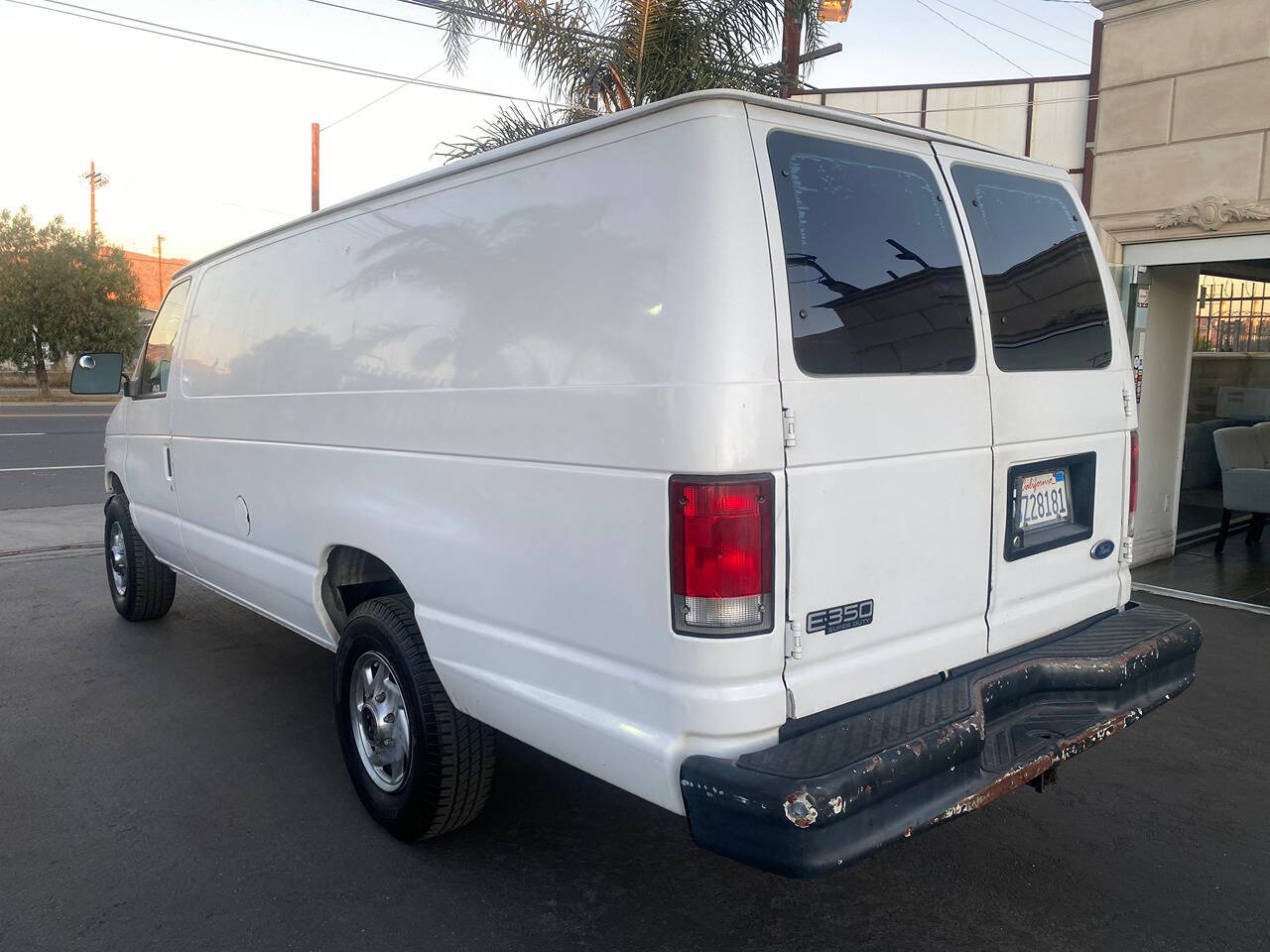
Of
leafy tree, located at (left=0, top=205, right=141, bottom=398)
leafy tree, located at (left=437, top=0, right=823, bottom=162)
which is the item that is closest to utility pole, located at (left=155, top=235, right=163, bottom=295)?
leafy tree, located at (left=0, top=205, right=141, bottom=398)

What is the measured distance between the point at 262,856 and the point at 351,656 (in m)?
0.73

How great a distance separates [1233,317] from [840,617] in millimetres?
10091

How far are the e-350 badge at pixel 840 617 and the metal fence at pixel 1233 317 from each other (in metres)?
8.82

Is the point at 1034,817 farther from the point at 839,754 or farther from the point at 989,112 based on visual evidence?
the point at 989,112

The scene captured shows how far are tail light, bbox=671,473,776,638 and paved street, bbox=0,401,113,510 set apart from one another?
8162 mm

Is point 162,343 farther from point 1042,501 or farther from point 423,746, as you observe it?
point 1042,501

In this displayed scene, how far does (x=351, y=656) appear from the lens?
368 cm

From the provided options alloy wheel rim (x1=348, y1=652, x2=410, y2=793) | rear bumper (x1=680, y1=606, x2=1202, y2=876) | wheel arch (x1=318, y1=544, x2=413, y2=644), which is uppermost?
wheel arch (x1=318, y1=544, x2=413, y2=644)

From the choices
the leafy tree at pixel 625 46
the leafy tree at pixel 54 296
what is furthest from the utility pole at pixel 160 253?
the leafy tree at pixel 625 46

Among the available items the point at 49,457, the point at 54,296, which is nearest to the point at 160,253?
the point at 54,296

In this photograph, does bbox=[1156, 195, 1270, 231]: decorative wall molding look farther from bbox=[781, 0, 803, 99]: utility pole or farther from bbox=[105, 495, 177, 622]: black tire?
bbox=[105, 495, 177, 622]: black tire

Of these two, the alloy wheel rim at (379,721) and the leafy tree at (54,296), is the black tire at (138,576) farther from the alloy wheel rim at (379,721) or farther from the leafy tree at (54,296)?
the leafy tree at (54,296)

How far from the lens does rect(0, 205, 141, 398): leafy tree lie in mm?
30938

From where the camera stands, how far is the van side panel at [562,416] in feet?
7.95
